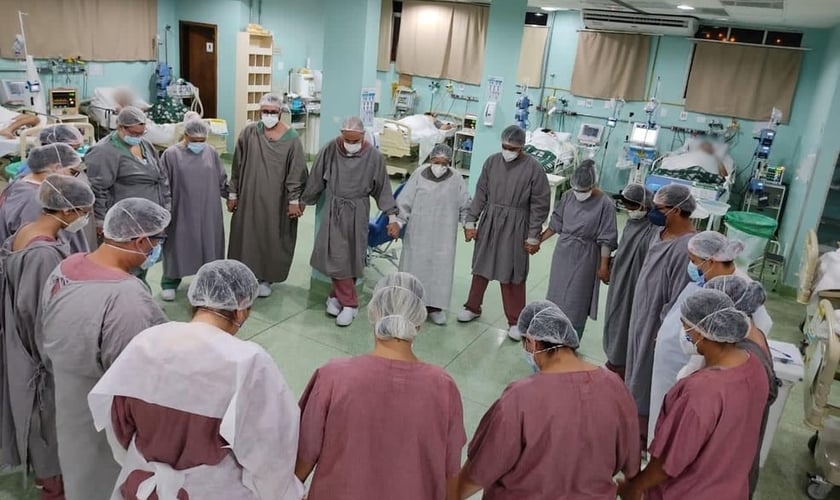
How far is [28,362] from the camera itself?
2.26 m

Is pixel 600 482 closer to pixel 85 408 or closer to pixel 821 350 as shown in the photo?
pixel 85 408

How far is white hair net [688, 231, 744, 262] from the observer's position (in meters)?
2.60

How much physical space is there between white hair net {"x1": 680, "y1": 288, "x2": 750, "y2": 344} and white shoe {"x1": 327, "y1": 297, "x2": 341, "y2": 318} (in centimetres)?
285

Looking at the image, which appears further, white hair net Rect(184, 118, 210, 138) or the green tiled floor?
white hair net Rect(184, 118, 210, 138)

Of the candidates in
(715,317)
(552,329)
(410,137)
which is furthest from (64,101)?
(715,317)

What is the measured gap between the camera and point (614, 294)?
3.51 m

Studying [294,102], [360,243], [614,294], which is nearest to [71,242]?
[360,243]

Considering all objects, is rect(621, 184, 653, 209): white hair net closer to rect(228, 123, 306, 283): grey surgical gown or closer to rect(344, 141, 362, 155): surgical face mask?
rect(344, 141, 362, 155): surgical face mask

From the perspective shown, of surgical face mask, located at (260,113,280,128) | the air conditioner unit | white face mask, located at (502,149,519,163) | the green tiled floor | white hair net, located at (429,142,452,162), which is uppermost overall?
the air conditioner unit

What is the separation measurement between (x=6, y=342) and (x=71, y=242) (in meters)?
0.51

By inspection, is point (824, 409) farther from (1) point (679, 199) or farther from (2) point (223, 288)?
(2) point (223, 288)

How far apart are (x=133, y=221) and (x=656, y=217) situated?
2.51m

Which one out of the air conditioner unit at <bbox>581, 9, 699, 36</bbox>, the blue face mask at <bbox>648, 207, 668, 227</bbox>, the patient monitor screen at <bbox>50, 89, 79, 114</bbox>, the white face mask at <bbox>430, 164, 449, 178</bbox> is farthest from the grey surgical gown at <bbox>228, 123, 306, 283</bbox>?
the air conditioner unit at <bbox>581, 9, 699, 36</bbox>

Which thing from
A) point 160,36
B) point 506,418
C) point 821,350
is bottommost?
point 821,350
